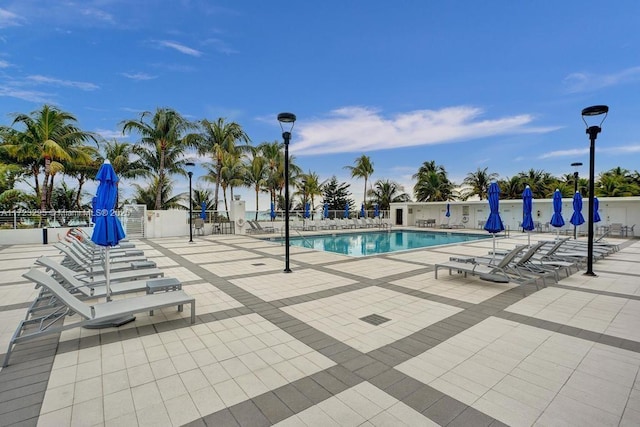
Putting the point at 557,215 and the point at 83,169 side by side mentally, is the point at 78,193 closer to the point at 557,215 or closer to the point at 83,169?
the point at 83,169

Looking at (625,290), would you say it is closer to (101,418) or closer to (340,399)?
(340,399)

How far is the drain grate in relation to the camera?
439 centimetres

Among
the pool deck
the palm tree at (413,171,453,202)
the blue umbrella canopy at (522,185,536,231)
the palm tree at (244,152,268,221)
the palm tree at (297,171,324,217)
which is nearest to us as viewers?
the pool deck

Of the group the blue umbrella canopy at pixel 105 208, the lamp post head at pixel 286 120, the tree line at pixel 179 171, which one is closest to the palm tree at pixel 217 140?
the tree line at pixel 179 171

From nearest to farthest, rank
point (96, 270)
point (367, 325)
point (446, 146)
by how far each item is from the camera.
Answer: point (367, 325) → point (96, 270) → point (446, 146)

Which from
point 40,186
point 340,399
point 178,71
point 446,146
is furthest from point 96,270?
point 446,146

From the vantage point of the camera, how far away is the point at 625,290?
616cm

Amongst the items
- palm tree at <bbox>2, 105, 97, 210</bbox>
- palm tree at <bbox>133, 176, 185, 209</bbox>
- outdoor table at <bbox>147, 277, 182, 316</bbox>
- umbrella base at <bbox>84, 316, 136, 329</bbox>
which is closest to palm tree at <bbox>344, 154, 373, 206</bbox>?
palm tree at <bbox>133, 176, 185, 209</bbox>

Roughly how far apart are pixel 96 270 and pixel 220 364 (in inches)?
180

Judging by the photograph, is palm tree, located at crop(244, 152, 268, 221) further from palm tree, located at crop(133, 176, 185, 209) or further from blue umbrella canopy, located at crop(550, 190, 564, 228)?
blue umbrella canopy, located at crop(550, 190, 564, 228)

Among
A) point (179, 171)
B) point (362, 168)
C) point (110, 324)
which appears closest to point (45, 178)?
point (179, 171)

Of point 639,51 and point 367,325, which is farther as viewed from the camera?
point 639,51

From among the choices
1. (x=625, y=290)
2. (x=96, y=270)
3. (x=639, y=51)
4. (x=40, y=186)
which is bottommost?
(x=625, y=290)

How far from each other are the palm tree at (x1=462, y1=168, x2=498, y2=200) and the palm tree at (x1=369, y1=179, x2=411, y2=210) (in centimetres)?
641
